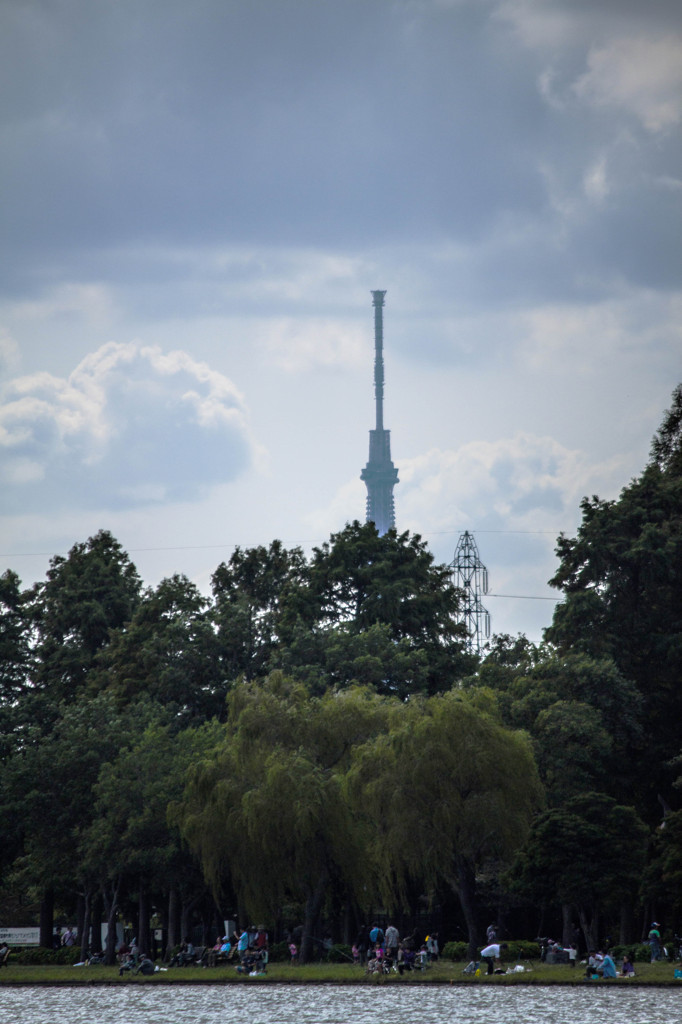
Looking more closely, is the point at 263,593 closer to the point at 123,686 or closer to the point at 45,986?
the point at 123,686

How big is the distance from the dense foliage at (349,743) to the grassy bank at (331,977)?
9.56 ft

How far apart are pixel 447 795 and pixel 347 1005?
13.2 meters

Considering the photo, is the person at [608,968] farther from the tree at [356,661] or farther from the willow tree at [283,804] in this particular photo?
the tree at [356,661]

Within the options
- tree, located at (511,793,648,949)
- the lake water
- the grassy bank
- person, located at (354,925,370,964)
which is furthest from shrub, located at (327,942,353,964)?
the lake water

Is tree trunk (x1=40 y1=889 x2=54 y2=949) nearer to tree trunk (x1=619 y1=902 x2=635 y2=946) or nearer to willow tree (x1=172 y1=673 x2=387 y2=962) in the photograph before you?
willow tree (x1=172 y1=673 x2=387 y2=962)

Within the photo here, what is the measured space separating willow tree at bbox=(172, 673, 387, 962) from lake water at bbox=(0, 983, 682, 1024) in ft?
20.6

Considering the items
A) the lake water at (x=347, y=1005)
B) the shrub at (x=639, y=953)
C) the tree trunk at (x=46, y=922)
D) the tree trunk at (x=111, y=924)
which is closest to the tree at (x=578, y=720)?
the shrub at (x=639, y=953)

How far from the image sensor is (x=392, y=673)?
208 ft

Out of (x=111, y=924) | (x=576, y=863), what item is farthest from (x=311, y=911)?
(x=111, y=924)

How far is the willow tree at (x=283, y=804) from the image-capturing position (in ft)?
153

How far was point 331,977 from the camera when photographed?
41.4 metres

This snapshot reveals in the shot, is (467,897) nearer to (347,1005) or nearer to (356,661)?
(347,1005)

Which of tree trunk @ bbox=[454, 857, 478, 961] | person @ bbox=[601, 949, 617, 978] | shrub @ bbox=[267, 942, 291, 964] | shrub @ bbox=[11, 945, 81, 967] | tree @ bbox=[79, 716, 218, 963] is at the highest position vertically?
tree @ bbox=[79, 716, 218, 963]

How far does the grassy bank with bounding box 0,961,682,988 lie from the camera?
129 ft
